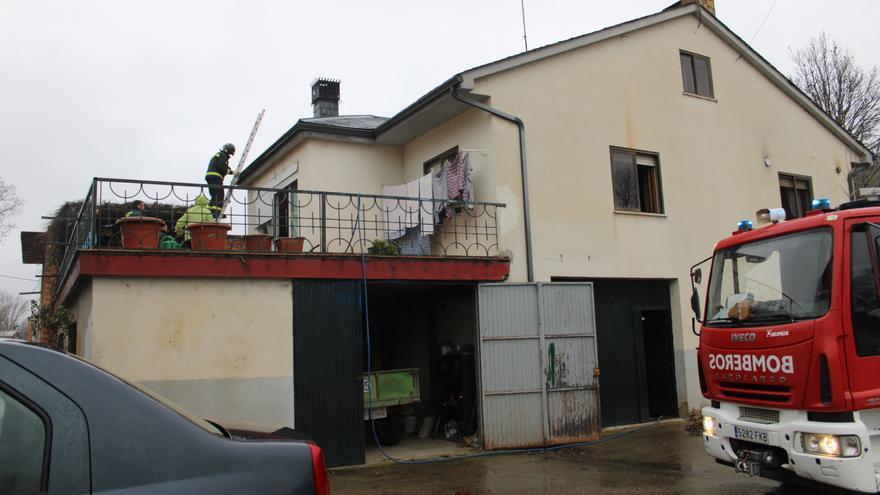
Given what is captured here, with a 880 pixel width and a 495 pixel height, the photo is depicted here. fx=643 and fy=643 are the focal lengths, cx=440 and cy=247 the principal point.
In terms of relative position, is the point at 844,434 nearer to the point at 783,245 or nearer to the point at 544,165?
the point at 783,245

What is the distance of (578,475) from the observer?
820 cm

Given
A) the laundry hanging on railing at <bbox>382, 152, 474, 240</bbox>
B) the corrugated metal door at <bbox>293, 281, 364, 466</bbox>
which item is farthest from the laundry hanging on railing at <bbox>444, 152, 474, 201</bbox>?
the corrugated metal door at <bbox>293, 281, 364, 466</bbox>

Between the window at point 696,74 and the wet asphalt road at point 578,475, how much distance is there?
735cm

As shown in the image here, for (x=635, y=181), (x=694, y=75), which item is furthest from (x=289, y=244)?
(x=694, y=75)

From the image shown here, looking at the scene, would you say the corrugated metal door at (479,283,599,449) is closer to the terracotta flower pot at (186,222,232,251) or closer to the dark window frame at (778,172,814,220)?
the terracotta flower pot at (186,222,232,251)

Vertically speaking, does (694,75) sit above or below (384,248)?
above

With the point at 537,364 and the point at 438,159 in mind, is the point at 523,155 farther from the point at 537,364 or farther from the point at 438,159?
the point at 537,364

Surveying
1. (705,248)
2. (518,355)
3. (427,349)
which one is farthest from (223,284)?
(705,248)

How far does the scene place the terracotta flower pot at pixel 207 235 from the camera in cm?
849

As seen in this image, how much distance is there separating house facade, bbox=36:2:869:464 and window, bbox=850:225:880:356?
525 centimetres

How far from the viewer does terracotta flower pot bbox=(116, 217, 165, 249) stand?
811 centimetres

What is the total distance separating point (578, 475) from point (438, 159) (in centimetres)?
669

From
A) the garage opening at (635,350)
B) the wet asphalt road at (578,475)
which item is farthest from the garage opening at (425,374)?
the garage opening at (635,350)

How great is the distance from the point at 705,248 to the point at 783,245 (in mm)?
6976
